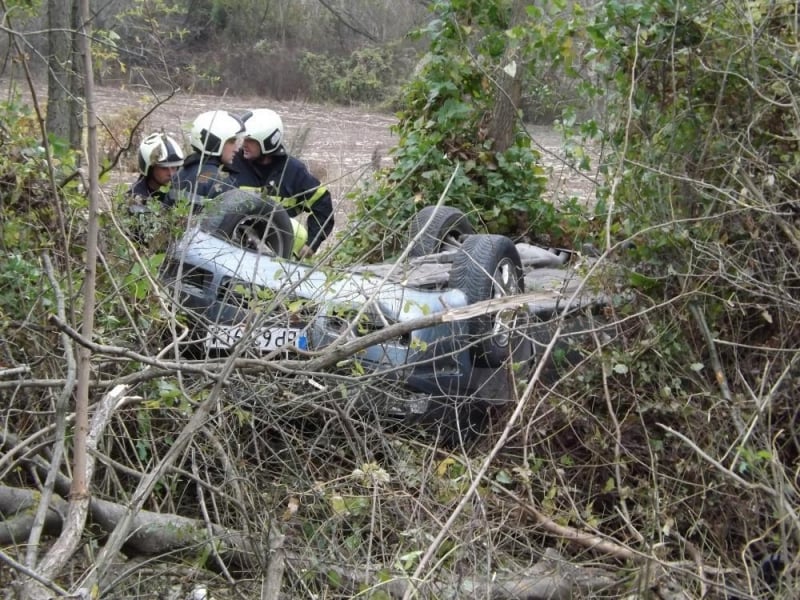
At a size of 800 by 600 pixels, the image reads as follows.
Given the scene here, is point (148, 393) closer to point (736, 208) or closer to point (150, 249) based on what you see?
point (150, 249)

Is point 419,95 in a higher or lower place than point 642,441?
higher

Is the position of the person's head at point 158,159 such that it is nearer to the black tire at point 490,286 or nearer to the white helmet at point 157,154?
the white helmet at point 157,154

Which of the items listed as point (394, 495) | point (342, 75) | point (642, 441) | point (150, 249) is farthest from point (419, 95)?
point (342, 75)

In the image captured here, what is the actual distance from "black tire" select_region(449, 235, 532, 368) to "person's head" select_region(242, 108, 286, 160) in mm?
2480

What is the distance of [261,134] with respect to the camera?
7.06 meters

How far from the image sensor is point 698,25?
17.3 feet

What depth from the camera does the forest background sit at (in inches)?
131

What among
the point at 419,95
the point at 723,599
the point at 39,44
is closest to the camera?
the point at 723,599

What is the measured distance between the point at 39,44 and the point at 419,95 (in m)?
6.68

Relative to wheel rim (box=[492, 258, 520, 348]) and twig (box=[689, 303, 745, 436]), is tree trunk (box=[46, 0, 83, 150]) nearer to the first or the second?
wheel rim (box=[492, 258, 520, 348])

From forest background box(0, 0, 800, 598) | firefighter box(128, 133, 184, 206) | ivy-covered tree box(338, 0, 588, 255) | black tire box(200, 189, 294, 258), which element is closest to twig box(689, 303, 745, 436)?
forest background box(0, 0, 800, 598)

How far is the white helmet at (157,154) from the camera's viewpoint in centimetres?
693

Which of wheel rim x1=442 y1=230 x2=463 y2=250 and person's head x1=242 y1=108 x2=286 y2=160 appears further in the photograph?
person's head x1=242 y1=108 x2=286 y2=160

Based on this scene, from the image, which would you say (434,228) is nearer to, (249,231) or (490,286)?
(490,286)
